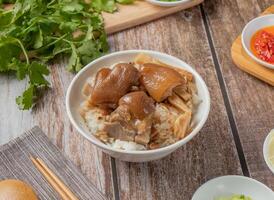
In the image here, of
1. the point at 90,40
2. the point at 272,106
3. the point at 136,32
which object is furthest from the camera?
the point at 136,32

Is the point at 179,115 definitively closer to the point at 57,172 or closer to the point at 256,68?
the point at 57,172

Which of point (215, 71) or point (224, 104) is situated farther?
point (215, 71)

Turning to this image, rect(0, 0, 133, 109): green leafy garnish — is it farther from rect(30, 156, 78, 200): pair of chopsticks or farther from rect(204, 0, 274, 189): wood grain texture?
rect(204, 0, 274, 189): wood grain texture

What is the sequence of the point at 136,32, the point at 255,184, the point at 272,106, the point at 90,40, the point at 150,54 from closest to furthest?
the point at 255,184
the point at 150,54
the point at 272,106
the point at 90,40
the point at 136,32

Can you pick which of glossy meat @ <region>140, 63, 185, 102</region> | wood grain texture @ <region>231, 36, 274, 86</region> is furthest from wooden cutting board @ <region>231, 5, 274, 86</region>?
glossy meat @ <region>140, 63, 185, 102</region>

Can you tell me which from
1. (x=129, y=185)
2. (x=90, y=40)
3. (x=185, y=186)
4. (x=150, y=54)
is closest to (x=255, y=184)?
(x=185, y=186)

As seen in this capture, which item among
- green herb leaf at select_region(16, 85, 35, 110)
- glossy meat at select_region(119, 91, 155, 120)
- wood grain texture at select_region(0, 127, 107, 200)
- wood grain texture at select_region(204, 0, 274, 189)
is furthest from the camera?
green herb leaf at select_region(16, 85, 35, 110)
